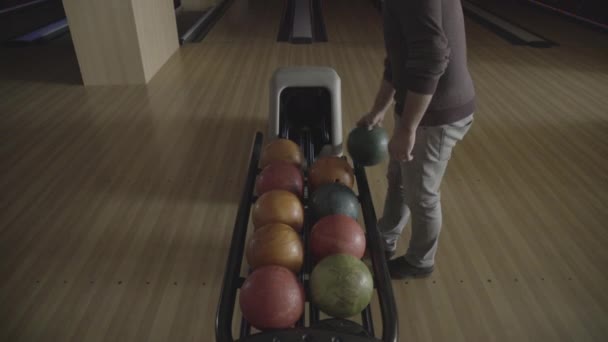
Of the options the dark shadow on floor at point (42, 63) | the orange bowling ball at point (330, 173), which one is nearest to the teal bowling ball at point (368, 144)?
the orange bowling ball at point (330, 173)

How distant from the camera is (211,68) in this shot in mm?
3521

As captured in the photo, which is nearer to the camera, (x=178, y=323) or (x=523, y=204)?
(x=178, y=323)

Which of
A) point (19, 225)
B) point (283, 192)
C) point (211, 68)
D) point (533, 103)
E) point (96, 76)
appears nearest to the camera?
point (283, 192)

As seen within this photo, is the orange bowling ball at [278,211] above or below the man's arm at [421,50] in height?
below

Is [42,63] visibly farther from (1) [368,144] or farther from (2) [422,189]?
(2) [422,189]

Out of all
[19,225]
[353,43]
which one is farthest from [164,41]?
[19,225]

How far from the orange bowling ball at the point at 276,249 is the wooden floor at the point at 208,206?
397 millimetres

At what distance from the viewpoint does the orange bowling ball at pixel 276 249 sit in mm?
999

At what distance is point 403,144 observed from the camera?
3.36ft

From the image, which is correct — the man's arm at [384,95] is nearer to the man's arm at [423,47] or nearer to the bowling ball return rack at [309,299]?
the bowling ball return rack at [309,299]

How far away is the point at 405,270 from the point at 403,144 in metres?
0.54

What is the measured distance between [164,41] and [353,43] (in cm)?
178

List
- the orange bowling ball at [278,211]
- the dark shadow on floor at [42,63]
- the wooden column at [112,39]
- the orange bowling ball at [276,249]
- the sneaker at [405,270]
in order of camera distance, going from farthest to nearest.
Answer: the dark shadow on floor at [42,63], the wooden column at [112,39], the sneaker at [405,270], the orange bowling ball at [278,211], the orange bowling ball at [276,249]

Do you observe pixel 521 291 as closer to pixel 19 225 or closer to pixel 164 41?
pixel 19 225
